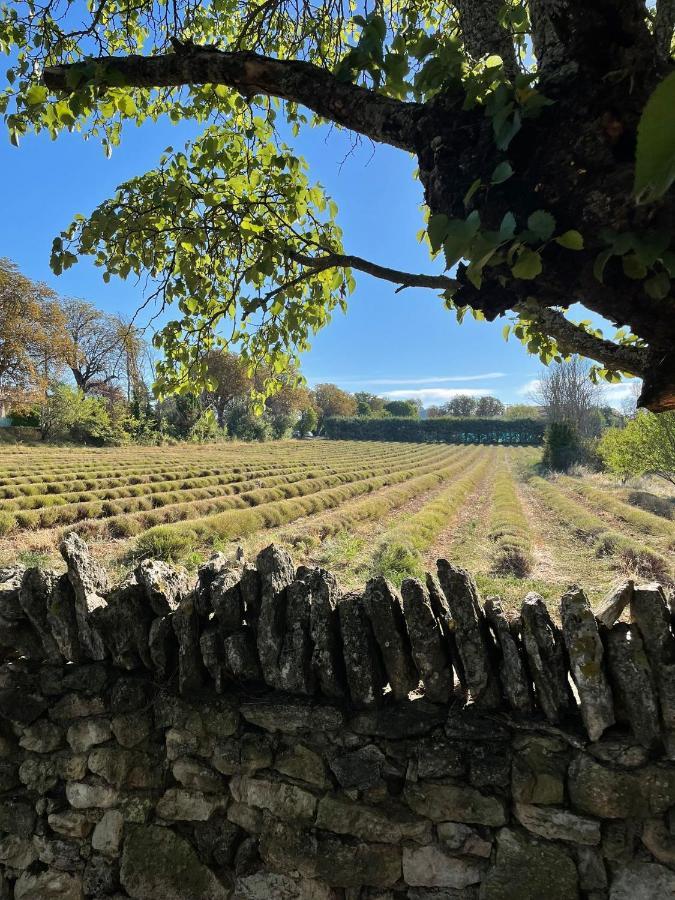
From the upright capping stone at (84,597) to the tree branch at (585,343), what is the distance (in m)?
2.83

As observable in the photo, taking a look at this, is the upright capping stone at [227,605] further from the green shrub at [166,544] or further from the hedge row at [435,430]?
Result: the hedge row at [435,430]

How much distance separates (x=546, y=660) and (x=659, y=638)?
17.8 inches

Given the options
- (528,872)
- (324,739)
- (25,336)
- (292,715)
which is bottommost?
(528,872)

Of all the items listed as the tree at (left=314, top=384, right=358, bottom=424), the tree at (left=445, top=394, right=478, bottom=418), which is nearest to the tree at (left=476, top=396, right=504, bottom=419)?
Answer: the tree at (left=445, top=394, right=478, bottom=418)

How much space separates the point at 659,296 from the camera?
1.60m

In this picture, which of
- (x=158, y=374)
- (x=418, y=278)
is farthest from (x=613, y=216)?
(x=158, y=374)

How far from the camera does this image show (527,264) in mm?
1515

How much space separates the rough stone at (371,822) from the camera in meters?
2.21

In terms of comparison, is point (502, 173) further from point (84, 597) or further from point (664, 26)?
point (84, 597)

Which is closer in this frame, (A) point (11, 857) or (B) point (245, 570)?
(B) point (245, 570)

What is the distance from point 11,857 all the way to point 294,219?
14.4 feet

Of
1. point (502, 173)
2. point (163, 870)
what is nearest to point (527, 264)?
point (502, 173)

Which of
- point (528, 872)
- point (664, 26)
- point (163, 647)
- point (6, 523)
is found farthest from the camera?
point (6, 523)

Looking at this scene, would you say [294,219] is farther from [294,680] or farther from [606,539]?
[606,539]
